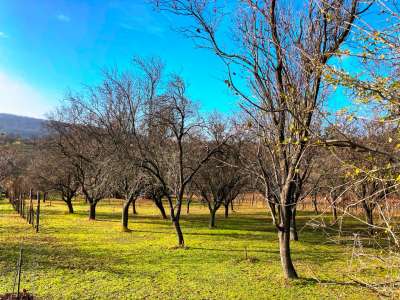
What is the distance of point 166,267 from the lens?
1099 cm

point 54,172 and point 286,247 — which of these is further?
point 54,172

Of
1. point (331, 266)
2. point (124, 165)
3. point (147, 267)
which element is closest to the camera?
point (147, 267)

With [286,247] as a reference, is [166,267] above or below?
below

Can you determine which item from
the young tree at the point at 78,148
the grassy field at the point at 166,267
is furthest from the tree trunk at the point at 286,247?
the young tree at the point at 78,148

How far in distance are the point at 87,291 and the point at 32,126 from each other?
19227 centimetres

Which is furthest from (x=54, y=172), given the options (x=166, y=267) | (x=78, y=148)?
(x=166, y=267)

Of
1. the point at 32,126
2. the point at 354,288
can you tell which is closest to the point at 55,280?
the point at 354,288

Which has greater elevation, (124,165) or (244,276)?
(124,165)

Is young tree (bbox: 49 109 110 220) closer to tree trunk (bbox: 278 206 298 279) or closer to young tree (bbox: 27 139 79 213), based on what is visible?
young tree (bbox: 27 139 79 213)

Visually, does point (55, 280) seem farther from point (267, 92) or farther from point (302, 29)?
point (302, 29)

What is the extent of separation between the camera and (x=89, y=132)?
77.0 ft

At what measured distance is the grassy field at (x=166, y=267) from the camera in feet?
27.3

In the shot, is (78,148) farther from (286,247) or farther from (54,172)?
(286,247)

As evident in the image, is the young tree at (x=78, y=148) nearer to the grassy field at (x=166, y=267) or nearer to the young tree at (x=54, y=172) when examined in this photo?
the young tree at (x=54, y=172)
